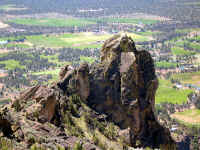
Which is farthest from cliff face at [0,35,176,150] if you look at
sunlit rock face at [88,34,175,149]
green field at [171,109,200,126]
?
green field at [171,109,200,126]

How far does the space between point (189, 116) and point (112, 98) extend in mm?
110750

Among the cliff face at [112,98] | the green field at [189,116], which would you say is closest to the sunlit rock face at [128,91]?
the cliff face at [112,98]

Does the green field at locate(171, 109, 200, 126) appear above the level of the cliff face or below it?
below

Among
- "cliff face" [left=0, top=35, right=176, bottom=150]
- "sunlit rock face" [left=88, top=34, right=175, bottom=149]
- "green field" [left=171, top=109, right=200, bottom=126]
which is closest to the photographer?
"cliff face" [left=0, top=35, right=176, bottom=150]

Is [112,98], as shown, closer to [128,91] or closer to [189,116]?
[128,91]

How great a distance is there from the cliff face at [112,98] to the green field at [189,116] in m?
93.1

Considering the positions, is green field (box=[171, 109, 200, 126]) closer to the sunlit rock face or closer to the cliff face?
the sunlit rock face

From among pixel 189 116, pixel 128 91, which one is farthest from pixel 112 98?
pixel 189 116

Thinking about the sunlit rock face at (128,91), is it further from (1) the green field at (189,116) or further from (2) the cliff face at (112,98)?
(1) the green field at (189,116)

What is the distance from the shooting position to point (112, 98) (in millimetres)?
63625

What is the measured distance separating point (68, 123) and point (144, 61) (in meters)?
19.9

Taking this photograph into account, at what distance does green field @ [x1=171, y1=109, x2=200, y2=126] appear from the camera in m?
157

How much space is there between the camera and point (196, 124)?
15112cm

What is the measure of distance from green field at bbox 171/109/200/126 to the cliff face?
93.1 metres
